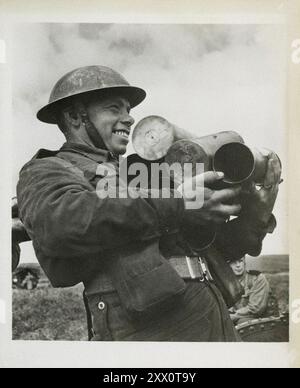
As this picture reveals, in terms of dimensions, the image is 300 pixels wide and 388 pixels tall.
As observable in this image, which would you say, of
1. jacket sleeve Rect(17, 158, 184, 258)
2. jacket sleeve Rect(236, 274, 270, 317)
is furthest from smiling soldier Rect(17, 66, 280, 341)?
jacket sleeve Rect(236, 274, 270, 317)

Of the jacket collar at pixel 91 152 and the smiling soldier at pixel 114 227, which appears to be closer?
the smiling soldier at pixel 114 227

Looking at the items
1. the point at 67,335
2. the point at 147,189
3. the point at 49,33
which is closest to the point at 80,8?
the point at 49,33

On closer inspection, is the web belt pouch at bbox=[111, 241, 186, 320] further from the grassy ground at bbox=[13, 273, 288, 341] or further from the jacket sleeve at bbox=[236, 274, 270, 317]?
the jacket sleeve at bbox=[236, 274, 270, 317]

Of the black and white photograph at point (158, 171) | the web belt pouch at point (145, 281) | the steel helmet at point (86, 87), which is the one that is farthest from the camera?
the steel helmet at point (86, 87)

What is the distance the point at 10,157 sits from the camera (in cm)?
415

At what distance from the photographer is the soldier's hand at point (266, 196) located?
13.4 ft

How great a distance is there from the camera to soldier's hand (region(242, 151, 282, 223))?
13.4 feet

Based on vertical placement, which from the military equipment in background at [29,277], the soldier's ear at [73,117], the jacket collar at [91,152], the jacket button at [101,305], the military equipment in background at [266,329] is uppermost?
the soldier's ear at [73,117]

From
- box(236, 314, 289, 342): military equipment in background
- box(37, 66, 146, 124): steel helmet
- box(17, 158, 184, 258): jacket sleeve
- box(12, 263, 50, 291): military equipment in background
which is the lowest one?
box(236, 314, 289, 342): military equipment in background

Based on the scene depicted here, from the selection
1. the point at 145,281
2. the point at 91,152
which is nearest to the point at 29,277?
the point at 145,281

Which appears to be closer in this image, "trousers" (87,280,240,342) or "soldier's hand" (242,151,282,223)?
"trousers" (87,280,240,342)

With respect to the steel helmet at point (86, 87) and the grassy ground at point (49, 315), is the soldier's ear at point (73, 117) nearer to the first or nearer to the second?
the steel helmet at point (86, 87)

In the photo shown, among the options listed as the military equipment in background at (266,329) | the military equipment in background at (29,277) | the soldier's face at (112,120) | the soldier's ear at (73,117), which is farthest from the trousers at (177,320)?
the soldier's ear at (73,117)

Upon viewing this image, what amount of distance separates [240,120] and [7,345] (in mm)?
2203
